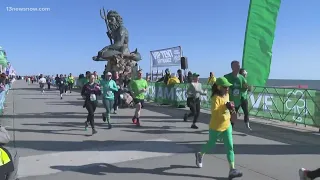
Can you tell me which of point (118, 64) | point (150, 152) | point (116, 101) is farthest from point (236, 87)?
point (118, 64)

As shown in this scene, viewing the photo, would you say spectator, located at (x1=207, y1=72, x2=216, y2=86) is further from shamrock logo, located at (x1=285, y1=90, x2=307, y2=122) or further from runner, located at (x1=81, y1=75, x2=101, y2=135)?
runner, located at (x1=81, y1=75, x2=101, y2=135)

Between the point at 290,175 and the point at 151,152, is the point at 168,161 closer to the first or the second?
the point at 151,152

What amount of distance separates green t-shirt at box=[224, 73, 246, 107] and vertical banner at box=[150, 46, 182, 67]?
13750mm

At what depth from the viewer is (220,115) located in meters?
5.89

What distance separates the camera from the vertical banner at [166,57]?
23261mm

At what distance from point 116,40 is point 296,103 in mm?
20132

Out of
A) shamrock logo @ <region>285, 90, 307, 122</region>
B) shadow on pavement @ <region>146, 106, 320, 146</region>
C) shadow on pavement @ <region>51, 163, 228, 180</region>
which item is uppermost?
shamrock logo @ <region>285, 90, 307, 122</region>

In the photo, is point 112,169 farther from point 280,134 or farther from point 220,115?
point 280,134

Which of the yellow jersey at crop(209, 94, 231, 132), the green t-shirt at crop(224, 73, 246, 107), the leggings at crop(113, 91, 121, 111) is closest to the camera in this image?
the yellow jersey at crop(209, 94, 231, 132)

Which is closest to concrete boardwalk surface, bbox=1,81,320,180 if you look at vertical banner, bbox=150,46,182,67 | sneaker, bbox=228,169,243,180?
Answer: sneaker, bbox=228,169,243,180

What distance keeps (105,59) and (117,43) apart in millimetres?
1589

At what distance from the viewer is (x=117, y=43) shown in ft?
96.8

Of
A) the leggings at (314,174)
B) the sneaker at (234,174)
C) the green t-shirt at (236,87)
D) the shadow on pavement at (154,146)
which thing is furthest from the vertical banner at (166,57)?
the leggings at (314,174)

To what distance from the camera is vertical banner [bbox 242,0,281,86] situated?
12.3 meters
